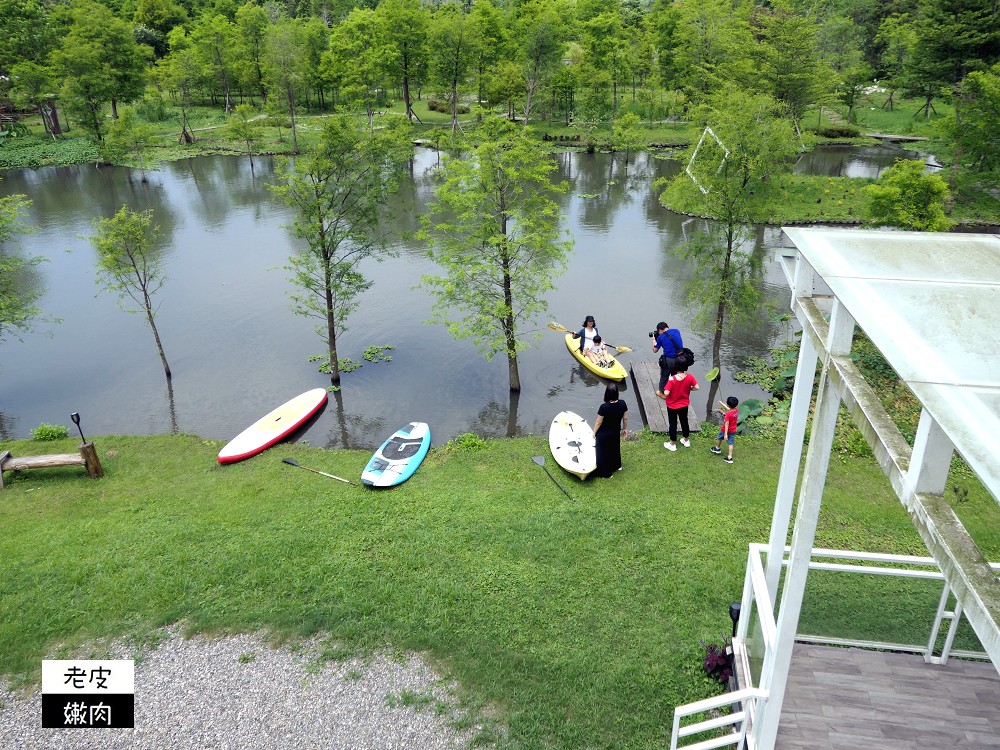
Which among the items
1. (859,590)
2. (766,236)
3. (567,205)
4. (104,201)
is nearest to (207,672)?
(859,590)

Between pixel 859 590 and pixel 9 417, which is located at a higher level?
pixel 859 590

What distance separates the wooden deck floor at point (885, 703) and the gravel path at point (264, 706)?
329 cm

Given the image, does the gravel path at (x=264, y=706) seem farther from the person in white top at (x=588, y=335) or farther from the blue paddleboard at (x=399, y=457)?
the person in white top at (x=588, y=335)

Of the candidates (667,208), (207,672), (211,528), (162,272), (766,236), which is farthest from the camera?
(667,208)

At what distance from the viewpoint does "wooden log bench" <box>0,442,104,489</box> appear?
11.7 metres

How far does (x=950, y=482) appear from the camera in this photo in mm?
10867

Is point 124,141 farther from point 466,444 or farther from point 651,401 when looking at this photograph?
point 651,401

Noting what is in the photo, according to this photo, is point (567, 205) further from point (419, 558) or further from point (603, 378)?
point (419, 558)

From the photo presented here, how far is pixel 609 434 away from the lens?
11023 mm

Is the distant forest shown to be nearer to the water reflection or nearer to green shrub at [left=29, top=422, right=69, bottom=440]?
the water reflection

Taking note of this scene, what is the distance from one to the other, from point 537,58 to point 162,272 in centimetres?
3160

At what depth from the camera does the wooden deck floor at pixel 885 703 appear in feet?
19.3

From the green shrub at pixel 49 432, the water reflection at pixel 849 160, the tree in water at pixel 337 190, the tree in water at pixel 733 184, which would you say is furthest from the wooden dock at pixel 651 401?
the water reflection at pixel 849 160

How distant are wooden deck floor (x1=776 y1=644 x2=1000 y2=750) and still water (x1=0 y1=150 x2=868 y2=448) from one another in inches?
330
